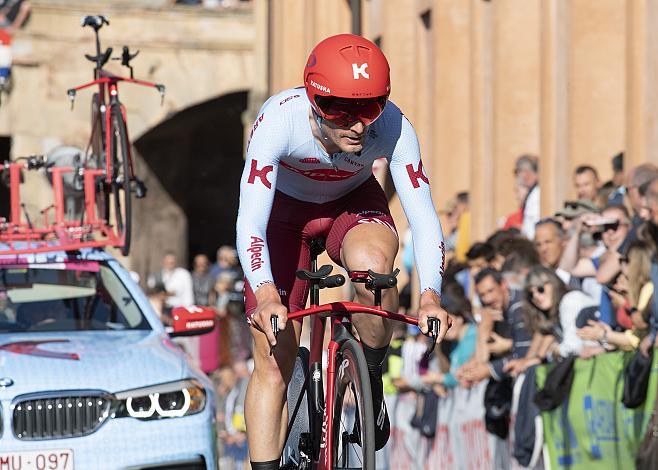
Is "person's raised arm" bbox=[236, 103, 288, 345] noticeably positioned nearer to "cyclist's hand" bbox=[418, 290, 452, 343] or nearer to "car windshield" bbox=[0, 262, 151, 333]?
"cyclist's hand" bbox=[418, 290, 452, 343]

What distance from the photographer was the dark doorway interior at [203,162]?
36.9m

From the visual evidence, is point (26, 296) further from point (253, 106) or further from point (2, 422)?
point (253, 106)

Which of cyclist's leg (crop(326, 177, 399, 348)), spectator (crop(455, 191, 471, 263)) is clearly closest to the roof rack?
cyclist's leg (crop(326, 177, 399, 348))

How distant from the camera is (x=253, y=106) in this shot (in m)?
34.9

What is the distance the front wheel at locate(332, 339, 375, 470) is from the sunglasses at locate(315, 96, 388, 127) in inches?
36.7

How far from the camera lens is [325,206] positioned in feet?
27.7

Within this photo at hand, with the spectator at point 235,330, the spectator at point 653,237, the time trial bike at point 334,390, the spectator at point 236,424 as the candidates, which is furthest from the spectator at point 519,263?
the spectator at point 235,330

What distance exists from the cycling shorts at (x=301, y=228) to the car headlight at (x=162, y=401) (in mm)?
1654

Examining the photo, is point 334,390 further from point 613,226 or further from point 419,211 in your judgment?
point 613,226

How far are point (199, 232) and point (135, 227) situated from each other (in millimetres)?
7194

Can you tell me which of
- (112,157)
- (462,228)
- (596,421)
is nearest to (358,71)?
(596,421)

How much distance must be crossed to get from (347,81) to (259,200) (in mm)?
705

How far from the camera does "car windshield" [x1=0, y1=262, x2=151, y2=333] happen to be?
35.9 feet

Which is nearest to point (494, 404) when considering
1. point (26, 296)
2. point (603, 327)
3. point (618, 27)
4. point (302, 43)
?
point (603, 327)
